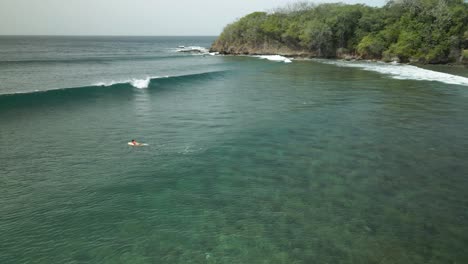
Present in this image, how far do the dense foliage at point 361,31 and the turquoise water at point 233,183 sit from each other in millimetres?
44712

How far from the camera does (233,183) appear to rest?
12.8 meters

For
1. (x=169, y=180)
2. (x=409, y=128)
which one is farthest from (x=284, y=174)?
(x=409, y=128)

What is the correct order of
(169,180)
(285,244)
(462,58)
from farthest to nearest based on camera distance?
(462,58) < (169,180) < (285,244)

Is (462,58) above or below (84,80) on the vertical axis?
above

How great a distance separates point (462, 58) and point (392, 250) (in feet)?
213

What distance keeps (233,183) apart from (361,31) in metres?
74.2

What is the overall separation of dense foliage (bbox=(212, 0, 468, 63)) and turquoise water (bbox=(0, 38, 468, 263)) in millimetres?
44712

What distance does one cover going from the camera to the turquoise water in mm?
8898

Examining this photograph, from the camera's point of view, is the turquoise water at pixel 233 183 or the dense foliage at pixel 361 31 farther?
the dense foliage at pixel 361 31

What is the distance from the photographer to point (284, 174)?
13547mm

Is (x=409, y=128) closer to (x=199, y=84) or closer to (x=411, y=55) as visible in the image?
(x=199, y=84)

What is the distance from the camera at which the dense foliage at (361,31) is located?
63.8 m

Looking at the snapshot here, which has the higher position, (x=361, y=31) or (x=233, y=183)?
(x=361, y=31)

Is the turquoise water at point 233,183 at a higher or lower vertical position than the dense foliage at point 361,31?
lower
